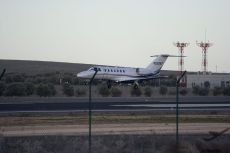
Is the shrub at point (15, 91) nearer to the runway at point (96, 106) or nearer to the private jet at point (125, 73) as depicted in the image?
the private jet at point (125, 73)

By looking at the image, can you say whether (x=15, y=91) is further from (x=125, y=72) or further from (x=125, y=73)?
(x=125, y=72)

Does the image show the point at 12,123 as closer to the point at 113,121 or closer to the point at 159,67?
the point at 113,121

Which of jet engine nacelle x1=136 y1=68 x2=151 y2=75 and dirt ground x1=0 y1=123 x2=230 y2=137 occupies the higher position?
jet engine nacelle x1=136 y1=68 x2=151 y2=75

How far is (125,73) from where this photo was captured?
229 feet

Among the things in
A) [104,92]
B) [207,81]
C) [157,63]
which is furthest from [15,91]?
[207,81]

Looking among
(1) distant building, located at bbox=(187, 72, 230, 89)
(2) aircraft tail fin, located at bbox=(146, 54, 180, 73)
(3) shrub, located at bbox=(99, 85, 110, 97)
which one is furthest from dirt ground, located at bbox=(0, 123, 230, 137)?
(1) distant building, located at bbox=(187, 72, 230, 89)

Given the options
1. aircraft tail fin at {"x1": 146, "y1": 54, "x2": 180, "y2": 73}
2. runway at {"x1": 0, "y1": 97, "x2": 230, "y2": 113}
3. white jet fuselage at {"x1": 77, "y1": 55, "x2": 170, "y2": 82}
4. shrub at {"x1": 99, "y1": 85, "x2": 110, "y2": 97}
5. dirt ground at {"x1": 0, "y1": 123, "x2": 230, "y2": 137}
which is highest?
aircraft tail fin at {"x1": 146, "y1": 54, "x2": 180, "y2": 73}

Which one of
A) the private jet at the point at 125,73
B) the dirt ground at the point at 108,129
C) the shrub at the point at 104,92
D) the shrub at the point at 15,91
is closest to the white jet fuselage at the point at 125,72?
the private jet at the point at 125,73

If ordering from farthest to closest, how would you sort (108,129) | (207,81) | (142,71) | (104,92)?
(207,81)
(142,71)
(104,92)
(108,129)

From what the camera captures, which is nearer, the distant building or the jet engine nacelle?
the jet engine nacelle

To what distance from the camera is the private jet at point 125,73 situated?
6425 centimetres

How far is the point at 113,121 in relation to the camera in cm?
2725

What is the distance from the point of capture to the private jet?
6425 centimetres

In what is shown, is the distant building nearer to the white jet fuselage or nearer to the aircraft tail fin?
the aircraft tail fin
